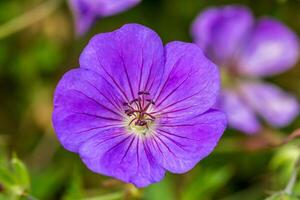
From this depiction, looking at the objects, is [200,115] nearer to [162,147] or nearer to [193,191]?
[162,147]

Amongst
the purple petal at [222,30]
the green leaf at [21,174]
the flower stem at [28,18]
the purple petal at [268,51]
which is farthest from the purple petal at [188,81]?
the flower stem at [28,18]

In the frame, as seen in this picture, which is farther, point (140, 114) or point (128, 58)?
point (140, 114)

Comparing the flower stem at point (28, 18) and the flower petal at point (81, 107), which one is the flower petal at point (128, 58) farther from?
the flower stem at point (28, 18)

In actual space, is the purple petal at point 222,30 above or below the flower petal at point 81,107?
above

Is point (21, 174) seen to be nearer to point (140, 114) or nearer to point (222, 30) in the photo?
point (140, 114)

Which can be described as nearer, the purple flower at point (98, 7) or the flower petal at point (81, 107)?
the flower petal at point (81, 107)

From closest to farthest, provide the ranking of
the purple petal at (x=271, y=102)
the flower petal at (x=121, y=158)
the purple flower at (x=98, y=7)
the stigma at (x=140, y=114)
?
the flower petal at (x=121, y=158)
the stigma at (x=140, y=114)
the purple flower at (x=98, y=7)
the purple petal at (x=271, y=102)

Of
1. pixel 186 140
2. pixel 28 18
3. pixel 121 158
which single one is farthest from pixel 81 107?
pixel 28 18
